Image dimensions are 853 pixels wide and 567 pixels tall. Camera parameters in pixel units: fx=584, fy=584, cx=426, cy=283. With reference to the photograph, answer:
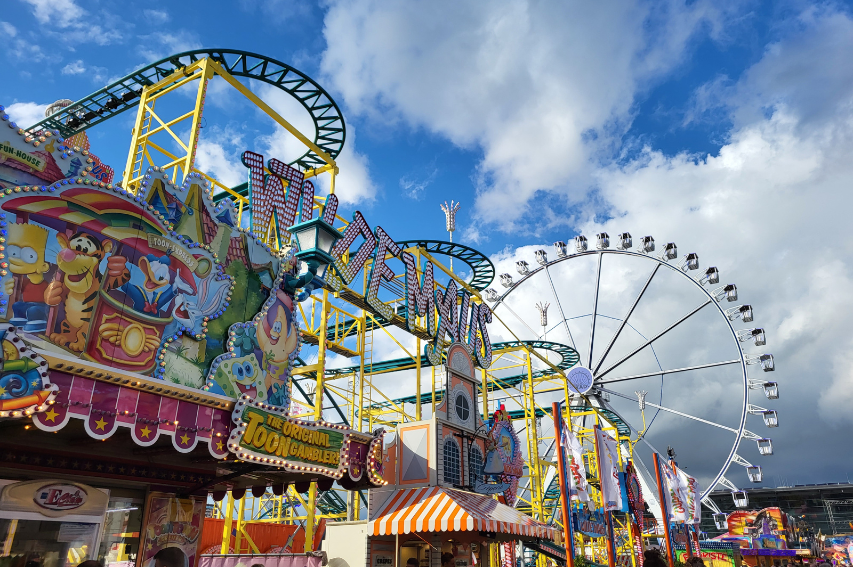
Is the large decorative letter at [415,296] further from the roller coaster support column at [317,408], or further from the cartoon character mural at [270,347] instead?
the cartoon character mural at [270,347]

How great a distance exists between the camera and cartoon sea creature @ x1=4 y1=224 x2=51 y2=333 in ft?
23.3

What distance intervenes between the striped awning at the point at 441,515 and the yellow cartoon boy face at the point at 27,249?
9366 mm

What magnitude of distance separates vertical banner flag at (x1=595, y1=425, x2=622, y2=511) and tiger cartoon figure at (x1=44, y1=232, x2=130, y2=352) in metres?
A: 12.3

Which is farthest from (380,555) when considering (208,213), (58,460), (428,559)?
(208,213)

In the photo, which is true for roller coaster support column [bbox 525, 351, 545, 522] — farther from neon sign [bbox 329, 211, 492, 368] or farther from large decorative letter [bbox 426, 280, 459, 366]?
large decorative letter [bbox 426, 280, 459, 366]

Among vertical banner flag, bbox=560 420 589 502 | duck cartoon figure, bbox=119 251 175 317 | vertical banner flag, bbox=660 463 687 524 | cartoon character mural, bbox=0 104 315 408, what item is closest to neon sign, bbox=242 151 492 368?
cartoon character mural, bbox=0 104 315 408

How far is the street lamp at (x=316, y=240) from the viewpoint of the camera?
362 inches

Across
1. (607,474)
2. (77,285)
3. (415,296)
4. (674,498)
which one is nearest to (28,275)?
Answer: (77,285)

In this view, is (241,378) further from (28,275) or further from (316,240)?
(28,275)

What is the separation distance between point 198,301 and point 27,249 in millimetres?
2585

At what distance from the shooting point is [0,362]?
5.28 m

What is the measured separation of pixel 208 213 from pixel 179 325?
2.04 meters

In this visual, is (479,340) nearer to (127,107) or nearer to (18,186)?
(127,107)

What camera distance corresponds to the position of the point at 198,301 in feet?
30.8
